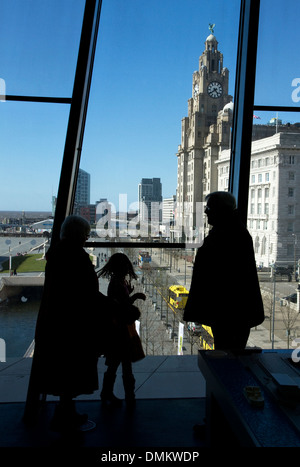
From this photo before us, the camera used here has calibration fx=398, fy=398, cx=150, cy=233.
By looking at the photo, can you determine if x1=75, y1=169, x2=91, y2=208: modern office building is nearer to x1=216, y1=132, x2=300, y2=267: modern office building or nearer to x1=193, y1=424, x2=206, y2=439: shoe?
x1=216, y1=132, x2=300, y2=267: modern office building

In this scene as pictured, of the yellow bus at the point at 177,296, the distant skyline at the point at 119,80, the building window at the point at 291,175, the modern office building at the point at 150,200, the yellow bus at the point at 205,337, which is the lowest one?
the yellow bus at the point at 205,337

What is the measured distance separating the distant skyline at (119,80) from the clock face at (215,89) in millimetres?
100

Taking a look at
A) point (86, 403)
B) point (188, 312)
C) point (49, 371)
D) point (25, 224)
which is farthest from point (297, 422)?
point (25, 224)

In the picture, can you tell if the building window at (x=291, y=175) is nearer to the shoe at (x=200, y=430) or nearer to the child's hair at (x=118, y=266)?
the child's hair at (x=118, y=266)

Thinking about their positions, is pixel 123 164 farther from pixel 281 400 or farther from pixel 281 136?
pixel 281 400

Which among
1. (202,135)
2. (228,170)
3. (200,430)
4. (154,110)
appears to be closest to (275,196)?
(228,170)

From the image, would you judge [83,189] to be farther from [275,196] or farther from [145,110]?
[275,196]

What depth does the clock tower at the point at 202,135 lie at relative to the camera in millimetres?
3207

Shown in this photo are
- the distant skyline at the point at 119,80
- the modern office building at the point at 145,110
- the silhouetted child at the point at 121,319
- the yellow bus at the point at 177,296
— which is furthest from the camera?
the yellow bus at the point at 177,296

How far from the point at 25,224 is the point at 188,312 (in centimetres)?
171

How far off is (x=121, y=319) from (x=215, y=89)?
6.58 ft

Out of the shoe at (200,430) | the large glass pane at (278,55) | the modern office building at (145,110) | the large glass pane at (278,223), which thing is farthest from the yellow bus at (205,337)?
the large glass pane at (278,55)

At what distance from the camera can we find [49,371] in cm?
214

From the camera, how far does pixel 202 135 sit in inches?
128
